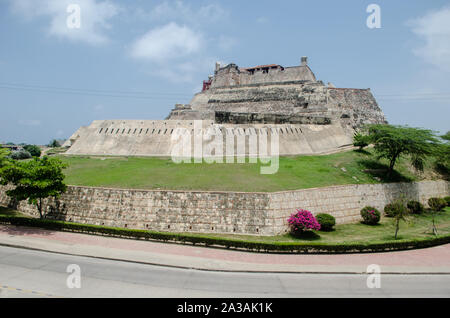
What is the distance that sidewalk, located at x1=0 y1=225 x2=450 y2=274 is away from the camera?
15.4 m

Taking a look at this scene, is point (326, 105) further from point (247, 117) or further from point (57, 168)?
point (57, 168)

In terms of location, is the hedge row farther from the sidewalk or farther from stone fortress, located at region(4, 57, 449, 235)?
stone fortress, located at region(4, 57, 449, 235)

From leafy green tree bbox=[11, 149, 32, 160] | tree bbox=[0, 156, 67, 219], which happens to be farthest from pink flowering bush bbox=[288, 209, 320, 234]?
leafy green tree bbox=[11, 149, 32, 160]

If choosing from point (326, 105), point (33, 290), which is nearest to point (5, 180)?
point (33, 290)

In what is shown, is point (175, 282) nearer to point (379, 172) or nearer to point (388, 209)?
point (388, 209)

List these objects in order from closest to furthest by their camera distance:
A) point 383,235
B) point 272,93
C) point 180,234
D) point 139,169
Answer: point 180,234
point 383,235
point 139,169
point 272,93

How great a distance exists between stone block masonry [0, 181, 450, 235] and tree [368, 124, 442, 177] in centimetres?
995

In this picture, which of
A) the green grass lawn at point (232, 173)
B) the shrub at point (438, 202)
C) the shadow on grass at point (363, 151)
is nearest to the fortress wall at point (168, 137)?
the green grass lawn at point (232, 173)

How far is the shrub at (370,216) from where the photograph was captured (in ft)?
74.8

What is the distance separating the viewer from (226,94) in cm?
5966

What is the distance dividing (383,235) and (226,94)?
4520 centimetres

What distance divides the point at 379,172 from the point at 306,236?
14.9 m

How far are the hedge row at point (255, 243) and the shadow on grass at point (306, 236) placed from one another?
1.51 meters
